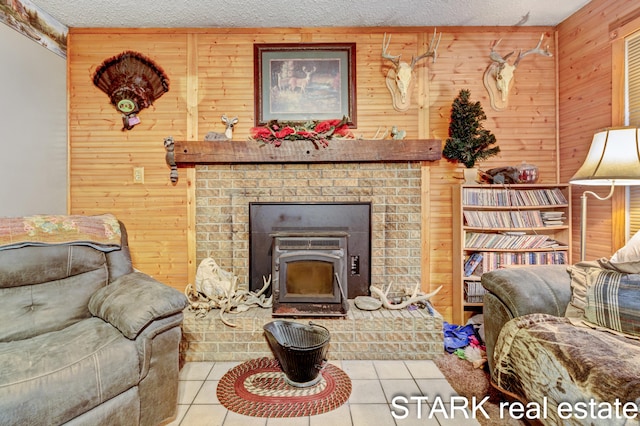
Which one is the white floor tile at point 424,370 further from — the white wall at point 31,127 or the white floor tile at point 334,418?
the white wall at point 31,127

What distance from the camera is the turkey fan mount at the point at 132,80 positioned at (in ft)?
9.66

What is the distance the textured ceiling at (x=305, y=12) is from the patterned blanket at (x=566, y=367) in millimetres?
2410

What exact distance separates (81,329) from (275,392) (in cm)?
107

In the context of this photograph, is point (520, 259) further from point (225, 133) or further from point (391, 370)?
point (225, 133)

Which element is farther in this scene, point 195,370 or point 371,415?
point 195,370

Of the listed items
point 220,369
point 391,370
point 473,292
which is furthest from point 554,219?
point 220,369

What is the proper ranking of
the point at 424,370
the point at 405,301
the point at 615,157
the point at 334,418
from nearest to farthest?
the point at 334,418 < the point at 615,157 < the point at 424,370 < the point at 405,301

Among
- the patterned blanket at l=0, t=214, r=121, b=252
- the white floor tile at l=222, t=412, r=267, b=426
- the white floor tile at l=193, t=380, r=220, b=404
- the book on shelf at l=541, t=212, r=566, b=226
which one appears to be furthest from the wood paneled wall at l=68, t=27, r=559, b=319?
the white floor tile at l=222, t=412, r=267, b=426

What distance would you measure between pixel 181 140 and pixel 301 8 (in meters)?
1.50

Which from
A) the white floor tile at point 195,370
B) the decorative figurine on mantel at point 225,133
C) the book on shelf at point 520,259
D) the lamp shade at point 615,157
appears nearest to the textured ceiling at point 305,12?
the decorative figurine on mantel at point 225,133

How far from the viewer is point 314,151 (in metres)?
2.77

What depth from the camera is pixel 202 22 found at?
2898 mm

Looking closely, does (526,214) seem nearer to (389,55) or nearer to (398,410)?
(389,55)

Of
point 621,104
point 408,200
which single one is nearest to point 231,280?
point 408,200
